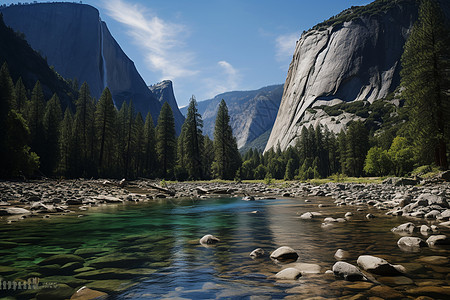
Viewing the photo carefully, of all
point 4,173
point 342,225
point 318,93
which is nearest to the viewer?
point 342,225

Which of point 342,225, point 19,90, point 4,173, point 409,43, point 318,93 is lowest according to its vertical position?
point 342,225

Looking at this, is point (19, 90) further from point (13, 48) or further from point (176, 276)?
point (176, 276)

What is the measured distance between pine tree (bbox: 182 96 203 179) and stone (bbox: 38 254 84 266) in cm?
4755

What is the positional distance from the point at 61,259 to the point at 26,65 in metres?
116

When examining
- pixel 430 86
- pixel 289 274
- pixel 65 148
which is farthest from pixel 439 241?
pixel 65 148

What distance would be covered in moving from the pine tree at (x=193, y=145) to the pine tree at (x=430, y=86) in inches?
1469

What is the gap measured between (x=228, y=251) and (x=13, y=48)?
395 ft

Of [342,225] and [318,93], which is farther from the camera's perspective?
[318,93]

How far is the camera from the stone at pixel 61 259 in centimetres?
501

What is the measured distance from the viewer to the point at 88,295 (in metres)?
3.46

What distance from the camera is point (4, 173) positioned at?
30703mm

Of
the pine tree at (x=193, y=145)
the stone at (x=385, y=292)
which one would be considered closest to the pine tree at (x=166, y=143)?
the pine tree at (x=193, y=145)

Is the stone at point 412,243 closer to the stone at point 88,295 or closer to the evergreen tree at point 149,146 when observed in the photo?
the stone at point 88,295

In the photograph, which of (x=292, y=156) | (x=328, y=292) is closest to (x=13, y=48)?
(x=292, y=156)
